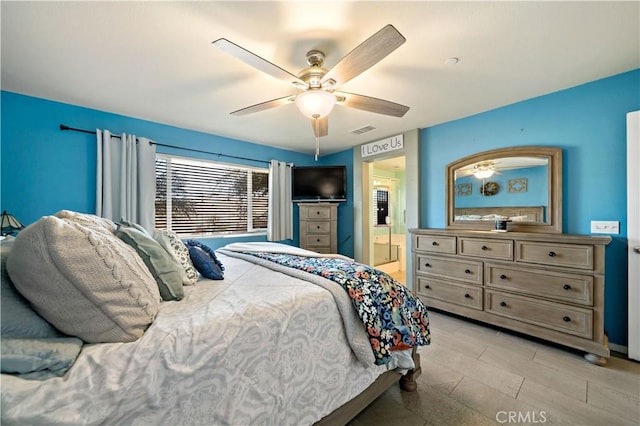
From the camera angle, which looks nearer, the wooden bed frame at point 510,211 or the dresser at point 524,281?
the dresser at point 524,281

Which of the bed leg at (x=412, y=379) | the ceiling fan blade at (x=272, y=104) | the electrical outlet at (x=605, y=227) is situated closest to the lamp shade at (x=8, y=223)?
the ceiling fan blade at (x=272, y=104)

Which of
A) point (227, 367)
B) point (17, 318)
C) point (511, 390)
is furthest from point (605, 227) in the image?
point (17, 318)

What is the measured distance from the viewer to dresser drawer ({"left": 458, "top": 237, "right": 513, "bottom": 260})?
241 cm

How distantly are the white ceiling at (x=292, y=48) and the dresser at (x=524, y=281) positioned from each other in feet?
4.60

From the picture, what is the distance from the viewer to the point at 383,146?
382cm

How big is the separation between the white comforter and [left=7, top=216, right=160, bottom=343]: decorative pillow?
0.06 m

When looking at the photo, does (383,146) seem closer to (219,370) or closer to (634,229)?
(634,229)

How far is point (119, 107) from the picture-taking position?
8.85 feet

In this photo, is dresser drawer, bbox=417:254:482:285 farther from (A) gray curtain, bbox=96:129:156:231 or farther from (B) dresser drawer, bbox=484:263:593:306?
(A) gray curtain, bbox=96:129:156:231

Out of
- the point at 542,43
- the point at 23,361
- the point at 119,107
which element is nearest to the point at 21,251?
the point at 23,361

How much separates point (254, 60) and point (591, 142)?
2.97 m

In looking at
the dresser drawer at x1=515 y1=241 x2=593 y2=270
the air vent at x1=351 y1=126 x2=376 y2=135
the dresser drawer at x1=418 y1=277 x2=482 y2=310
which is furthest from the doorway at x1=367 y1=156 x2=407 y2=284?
the dresser drawer at x1=515 y1=241 x2=593 y2=270

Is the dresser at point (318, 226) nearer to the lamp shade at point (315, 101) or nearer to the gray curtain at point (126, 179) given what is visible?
the gray curtain at point (126, 179)

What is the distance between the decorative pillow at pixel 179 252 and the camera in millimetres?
1510
